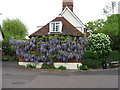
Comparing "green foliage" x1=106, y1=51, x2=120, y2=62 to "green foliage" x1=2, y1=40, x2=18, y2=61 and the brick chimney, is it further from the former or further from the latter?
"green foliage" x1=2, y1=40, x2=18, y2=61

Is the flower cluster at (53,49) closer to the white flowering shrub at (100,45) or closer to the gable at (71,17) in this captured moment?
the white flowering shrub at (100,45)

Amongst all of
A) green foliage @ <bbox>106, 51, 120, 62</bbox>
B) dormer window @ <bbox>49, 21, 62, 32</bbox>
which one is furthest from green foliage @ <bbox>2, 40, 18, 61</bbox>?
green foliage @ <bbox>106, 51, 120, 62</bbox>

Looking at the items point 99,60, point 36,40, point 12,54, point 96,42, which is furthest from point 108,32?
point 12,54

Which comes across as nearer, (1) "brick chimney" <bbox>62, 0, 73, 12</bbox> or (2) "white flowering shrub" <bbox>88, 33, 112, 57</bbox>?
(2) "white flowering shrub" <bbox>88, 33, 112, 57</bbox>

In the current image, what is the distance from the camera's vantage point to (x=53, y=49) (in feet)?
68.7

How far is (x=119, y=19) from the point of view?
3194 centimetres

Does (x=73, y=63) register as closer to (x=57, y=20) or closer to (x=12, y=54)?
(x=57, y=20)

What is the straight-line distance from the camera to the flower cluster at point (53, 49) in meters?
20.7

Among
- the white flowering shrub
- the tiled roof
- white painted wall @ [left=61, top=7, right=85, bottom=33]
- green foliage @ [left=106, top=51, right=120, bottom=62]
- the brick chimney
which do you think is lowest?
green foliage @ [left=106, top=51, right=120, bottom=62]

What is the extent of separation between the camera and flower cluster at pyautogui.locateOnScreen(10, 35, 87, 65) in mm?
20719

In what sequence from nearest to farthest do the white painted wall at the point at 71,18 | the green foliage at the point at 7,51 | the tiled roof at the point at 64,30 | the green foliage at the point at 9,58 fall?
the tiled roof at the point at 64,30, the green foliage at the point at 9,58, the white painted wall at the point at 71,18, the green foliage at the point at 7,51

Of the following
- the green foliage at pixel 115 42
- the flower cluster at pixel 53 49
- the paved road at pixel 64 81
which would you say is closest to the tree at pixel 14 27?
the flower cluster at pixel 53 49

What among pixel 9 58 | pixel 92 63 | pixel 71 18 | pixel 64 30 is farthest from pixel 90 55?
pixel 9 58

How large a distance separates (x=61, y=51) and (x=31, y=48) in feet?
11.0
